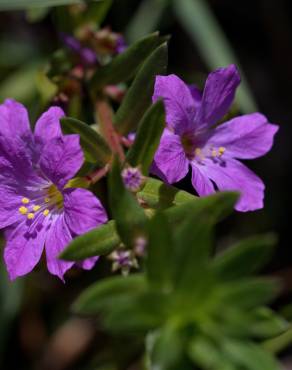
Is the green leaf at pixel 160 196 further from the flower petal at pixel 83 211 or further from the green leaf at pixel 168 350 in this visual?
the green leaf at pixel 168 350

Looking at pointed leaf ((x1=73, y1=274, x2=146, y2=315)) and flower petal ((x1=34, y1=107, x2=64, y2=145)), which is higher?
flower petal ((x1=34, y1=107, x2=64, y2=145))

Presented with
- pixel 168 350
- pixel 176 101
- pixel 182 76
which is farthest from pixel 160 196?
pixel 182 76

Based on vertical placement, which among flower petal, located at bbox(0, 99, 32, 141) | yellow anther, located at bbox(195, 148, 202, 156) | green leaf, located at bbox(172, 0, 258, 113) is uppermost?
flower petal, located at bbox(0, 99, 32, 141)

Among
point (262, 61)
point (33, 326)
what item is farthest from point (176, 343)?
point (262, 61)

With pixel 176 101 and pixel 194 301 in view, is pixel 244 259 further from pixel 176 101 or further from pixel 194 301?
pixel 176 101

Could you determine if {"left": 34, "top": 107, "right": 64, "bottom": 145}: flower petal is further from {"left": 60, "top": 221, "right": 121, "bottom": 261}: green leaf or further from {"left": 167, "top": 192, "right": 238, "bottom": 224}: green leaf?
{"left": 167, "top": 192, "right": 238, "bottom": 224}: green leaf

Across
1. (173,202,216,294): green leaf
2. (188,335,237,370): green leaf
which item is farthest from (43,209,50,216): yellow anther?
(188,335,237,370): green leaf
